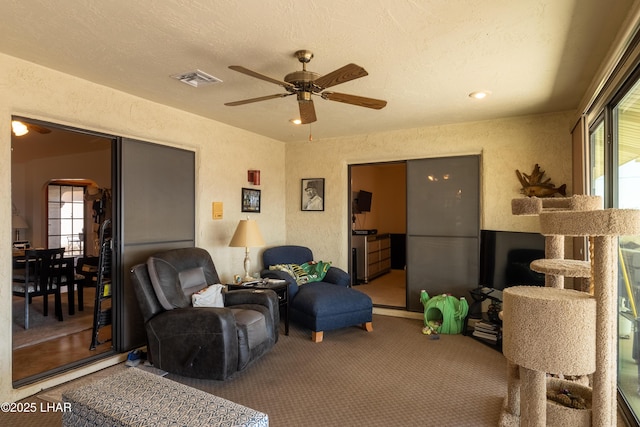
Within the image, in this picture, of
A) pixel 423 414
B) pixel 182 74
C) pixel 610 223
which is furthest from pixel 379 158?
pixel 610 223

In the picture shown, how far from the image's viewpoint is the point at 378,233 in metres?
8.00

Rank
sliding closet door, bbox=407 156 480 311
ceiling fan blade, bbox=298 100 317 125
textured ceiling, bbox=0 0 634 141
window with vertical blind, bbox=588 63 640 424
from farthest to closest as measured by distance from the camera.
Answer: sliding closet door, bbox=407 156 480 311 < ceiling fan blade, bbox=298 100 317 125 < window with vertical blind, bbox=588 63 640 424 < textured ceiling, bbox=0 0 634 141

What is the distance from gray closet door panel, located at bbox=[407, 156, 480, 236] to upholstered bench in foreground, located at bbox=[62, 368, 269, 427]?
11.4ft

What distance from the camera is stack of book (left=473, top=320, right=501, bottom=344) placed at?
12.1ft

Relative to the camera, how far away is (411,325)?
4.39 metres

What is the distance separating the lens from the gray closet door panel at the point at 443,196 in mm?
4379

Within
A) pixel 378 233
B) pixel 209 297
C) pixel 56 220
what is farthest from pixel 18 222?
pixel 378 233

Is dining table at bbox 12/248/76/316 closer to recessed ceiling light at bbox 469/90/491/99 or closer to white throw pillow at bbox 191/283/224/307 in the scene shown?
white throw pillow at bbox 191/283/224/307

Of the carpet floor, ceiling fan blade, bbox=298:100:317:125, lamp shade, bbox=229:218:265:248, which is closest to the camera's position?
the carpet floor

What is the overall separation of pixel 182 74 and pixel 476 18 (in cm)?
212

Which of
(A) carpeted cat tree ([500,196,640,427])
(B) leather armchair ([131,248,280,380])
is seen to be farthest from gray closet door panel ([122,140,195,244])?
(A) carpeted cat tree ([500,196,640,427])

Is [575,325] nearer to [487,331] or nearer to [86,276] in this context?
[487,331]

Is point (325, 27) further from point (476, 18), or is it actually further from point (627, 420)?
point (627, 420)

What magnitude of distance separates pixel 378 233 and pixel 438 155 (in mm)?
3670
